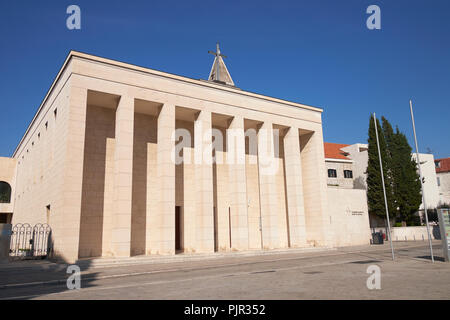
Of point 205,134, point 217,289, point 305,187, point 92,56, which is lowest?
point 217,289

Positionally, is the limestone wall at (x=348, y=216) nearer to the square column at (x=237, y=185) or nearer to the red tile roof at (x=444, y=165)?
the square column at (x=237, y=185)

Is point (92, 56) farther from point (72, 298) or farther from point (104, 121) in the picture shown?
point (72, 298)

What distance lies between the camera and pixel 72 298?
8.80 metres

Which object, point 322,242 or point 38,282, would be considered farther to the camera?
point 322,242

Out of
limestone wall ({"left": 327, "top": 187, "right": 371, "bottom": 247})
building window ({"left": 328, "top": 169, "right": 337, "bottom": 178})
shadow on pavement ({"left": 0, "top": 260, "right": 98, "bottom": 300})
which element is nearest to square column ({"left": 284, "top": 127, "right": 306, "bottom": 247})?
limestone wall ({"left": 327, "top": 187, "right": 371, "bottom": 247})

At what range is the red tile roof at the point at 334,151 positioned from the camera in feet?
172

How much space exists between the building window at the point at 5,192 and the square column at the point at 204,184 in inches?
1107

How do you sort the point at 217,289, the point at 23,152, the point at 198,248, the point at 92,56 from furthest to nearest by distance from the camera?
the point at 23,152, the point at 198,248, the point at 92,56, the point at 217,289

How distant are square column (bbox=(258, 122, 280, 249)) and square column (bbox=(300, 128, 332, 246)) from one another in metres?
4.51

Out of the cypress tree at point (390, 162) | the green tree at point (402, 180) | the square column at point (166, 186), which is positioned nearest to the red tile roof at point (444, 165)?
the green tree at point (402, 180)

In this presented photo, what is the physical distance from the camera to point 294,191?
28.8 metres
